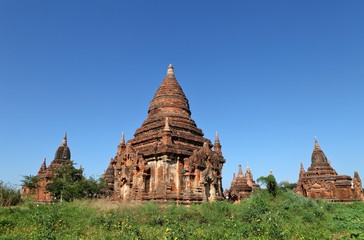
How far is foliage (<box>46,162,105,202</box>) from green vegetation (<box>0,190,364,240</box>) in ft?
25.5

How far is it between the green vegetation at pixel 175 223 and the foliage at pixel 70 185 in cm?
779

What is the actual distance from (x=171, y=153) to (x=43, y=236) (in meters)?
9.79

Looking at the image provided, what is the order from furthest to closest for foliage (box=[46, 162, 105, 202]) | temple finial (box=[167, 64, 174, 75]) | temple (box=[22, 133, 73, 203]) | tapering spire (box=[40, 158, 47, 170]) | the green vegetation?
tapering spire (box=[40, 158, 47, 170])
temple (box=[22, 133, 73, 203])
temple finial (box=[167, 64, 174, 75])
foliage (box=[46, 162, 105, 202])
the green vegetation

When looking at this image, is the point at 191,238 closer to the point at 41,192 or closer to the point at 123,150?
the point at 123,150

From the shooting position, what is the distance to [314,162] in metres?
35.4

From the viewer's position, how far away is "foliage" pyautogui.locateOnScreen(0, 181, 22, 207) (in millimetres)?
16155

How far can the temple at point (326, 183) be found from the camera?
3187 cm

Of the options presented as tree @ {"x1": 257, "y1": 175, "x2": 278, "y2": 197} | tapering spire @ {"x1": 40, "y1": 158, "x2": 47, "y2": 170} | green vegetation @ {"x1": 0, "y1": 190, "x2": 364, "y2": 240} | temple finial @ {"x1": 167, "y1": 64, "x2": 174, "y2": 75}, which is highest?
temple finial @ {"x1": 167, "y1": 64, "x2": 174, "y2": 75}

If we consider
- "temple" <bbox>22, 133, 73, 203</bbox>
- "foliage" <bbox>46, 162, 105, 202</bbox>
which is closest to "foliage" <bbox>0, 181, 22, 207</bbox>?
"foliage" <bbox>46, 162, 105, 202</bbox>

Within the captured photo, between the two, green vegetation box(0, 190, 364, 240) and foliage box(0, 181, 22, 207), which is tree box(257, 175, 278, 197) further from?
foliage box(0, 181, 22, 207)

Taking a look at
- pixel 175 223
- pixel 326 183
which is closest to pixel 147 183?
pixel 175 223

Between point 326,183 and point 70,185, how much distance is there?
30.3 m

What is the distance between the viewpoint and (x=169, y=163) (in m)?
16.8

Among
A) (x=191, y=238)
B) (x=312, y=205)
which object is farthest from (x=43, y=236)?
(x=312, y=205)
